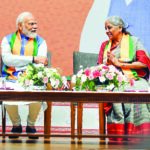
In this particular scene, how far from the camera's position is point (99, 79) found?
4.53 metres

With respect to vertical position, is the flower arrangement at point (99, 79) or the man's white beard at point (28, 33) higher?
the man's white beard at point (28, 33)

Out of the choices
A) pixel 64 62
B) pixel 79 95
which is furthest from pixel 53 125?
pixel 79 95

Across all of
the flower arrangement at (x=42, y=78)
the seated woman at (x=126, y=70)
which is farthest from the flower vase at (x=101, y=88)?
the seated woman at (x=126, y=70)

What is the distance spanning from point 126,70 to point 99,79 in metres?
1.36

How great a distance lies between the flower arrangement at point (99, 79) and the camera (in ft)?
14.8

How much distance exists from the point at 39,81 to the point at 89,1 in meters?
3.03

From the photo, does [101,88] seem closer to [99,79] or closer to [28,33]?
[99,79]

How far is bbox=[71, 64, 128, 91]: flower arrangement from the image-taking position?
4.50 meters

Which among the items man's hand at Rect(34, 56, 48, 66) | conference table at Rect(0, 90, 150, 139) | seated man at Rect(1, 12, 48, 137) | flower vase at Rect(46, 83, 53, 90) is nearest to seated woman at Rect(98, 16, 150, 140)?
man's hand at Rect(34, 56, 48, 66)

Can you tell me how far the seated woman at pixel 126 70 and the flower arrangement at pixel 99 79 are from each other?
36.9 inches

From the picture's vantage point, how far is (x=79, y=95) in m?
4.14

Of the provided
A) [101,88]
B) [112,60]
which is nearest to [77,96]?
[101,88]

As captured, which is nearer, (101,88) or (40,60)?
(101,88)

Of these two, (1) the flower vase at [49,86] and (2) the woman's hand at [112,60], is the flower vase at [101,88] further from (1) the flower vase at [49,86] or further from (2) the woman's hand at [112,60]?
(2) the woman's hand at [112,60]
